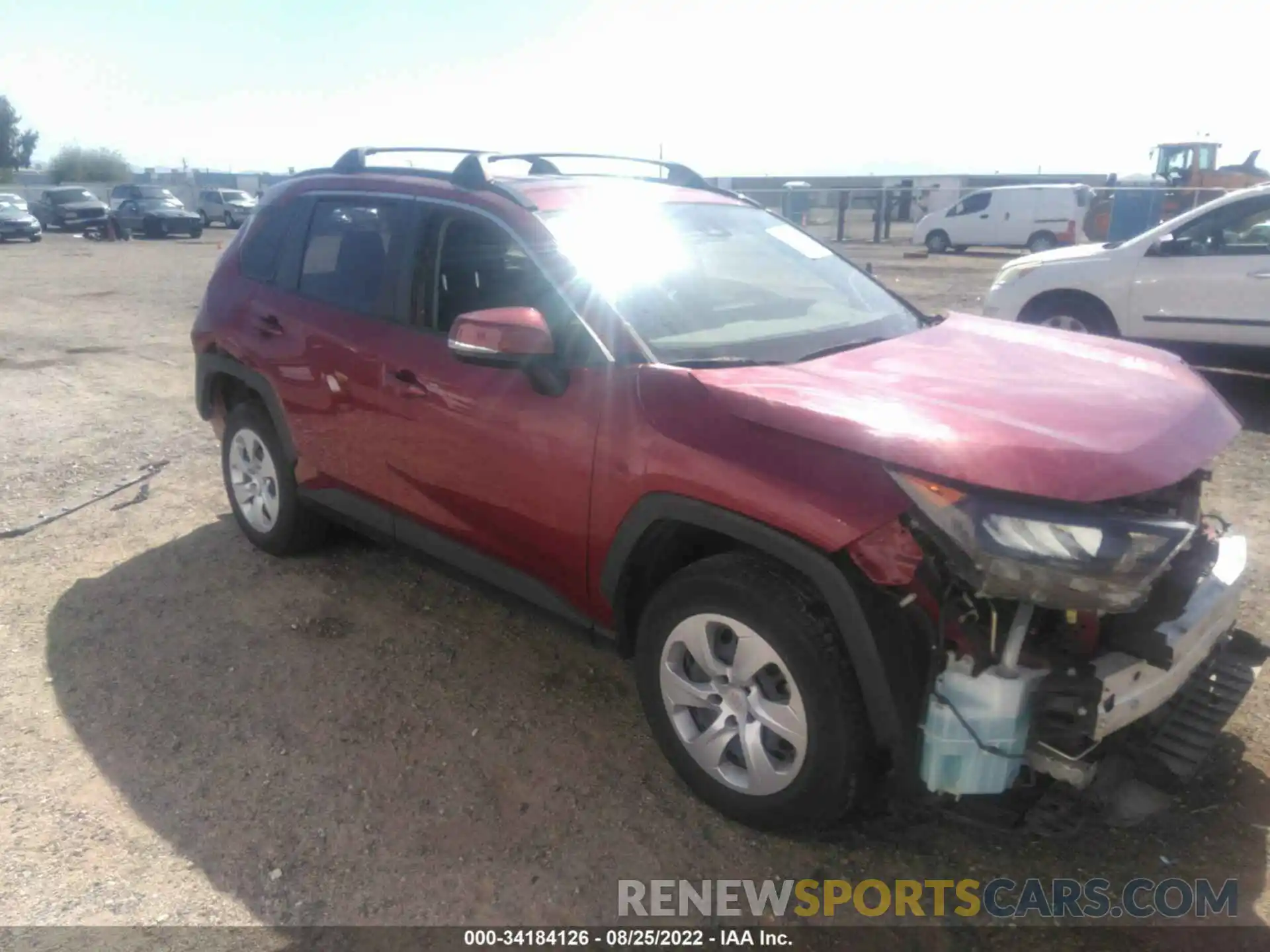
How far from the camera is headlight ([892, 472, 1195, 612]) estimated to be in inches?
84.0

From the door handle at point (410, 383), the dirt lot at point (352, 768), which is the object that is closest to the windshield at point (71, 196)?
the dirt lot at point (352, 768)

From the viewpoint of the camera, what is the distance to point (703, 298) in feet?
10.8

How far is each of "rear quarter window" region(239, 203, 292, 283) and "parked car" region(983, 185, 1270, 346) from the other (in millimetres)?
5728

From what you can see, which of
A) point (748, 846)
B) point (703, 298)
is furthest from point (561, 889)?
point (703, 298)

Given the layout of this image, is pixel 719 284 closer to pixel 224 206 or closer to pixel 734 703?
pixel 734 703

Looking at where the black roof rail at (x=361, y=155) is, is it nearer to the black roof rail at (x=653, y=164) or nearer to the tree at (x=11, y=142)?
the black roof rail at (x=653, y=164)

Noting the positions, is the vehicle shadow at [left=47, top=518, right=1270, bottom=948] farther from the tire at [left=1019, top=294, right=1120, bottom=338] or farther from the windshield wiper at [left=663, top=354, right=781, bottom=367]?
the tire at [left=1019, top=294, right=1120, bottom=338]

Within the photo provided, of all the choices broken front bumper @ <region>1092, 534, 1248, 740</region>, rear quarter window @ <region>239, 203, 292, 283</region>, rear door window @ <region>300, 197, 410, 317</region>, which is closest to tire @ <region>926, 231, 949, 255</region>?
rear quarter window @ <region>239, 203, 292, 283</region>

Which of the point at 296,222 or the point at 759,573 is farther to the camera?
the point at 296,222

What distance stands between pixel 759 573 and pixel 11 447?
5968 millimetres

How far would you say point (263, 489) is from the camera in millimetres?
4621

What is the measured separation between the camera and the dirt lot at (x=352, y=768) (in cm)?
265

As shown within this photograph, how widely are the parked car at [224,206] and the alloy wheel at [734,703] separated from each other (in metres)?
37.2

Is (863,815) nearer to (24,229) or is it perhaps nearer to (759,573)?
(759,573)
